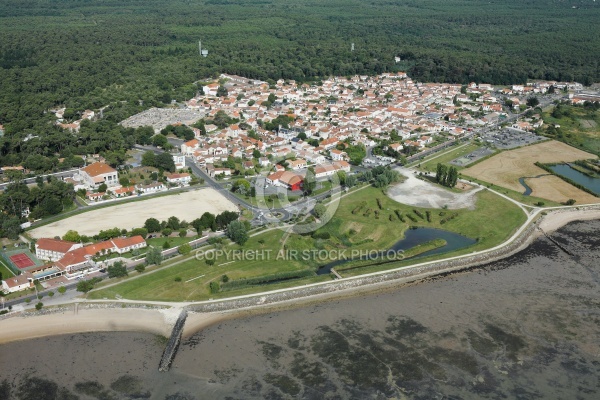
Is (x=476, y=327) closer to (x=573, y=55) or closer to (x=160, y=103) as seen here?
(x=160, y=103)

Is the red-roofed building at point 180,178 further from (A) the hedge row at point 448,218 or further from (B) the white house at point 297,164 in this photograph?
(A) the hedge row at point 448,218

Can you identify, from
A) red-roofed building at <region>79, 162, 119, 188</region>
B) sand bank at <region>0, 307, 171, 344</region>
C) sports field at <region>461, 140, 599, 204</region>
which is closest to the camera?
sand bank at <region>0, 307, 171, 344</region>

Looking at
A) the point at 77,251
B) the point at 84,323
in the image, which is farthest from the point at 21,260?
the point at 84,323

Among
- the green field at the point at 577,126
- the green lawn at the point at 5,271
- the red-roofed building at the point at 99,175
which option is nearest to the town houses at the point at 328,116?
the green field at the point at 577,126

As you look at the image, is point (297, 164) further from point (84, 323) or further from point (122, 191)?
point (84, 323)

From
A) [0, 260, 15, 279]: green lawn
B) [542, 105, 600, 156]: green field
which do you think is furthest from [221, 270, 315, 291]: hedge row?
[542, 105, 600, 156]: green field

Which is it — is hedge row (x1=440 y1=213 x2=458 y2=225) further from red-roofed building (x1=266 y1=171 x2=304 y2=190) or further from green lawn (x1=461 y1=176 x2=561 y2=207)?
red-roofed building (x1=266 y1=171 x2=304 y2=190)
